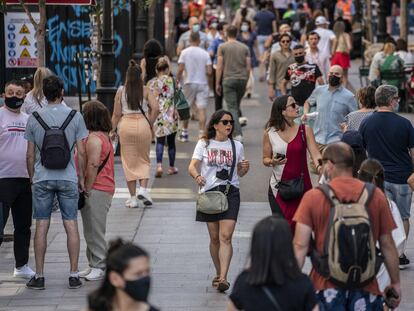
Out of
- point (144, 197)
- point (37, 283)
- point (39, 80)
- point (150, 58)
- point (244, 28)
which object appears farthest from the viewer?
point (244, 28)

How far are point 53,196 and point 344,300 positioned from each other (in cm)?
397

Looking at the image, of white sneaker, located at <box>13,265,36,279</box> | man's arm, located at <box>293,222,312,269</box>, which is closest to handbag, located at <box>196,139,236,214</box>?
white sneaker, located at <box>13,265,36,279</box>

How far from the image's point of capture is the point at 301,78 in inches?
646

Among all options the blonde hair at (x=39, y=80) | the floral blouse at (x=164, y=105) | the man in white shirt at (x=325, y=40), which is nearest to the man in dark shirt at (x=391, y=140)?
the blonde hair at (x=39, y=80)

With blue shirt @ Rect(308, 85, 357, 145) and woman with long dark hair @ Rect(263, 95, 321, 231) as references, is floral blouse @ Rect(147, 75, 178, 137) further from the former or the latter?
woman with long dark hair @ Rect(263, 95, 321, 231)

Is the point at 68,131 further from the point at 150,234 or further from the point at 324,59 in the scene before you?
the point at 324,59

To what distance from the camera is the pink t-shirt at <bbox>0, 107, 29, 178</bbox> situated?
34.2ft

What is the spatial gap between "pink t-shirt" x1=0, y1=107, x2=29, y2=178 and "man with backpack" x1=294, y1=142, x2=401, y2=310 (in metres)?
4.31

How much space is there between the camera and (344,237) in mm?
6469

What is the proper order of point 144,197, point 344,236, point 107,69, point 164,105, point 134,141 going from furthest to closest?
1. point 107,69
2. point 164,105
3. point 144,197
4. point 134,141
5. point 344,236

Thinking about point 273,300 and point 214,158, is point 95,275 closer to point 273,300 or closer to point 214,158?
point 214,158

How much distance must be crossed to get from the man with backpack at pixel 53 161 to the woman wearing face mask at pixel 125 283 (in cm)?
455

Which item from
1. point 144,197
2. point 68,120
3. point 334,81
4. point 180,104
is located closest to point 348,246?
point 68,120

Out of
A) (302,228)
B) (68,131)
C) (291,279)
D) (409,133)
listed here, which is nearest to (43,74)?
(68,131)
